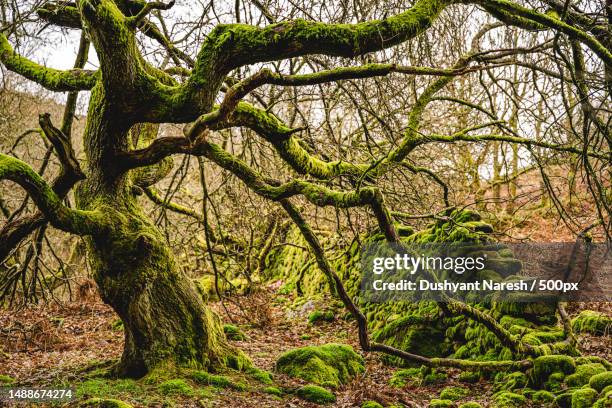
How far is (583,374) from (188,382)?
4529 mm

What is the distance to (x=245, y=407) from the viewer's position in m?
5.73

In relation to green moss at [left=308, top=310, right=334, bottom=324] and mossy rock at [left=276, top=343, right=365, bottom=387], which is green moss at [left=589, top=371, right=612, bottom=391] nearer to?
mossy rock at [left=276, top=343, right=365, bottom=387]

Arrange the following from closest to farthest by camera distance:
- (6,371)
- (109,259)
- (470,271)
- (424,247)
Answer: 1. (109,259)
2. (6,371)
3. (470,271)
4. (424,247)

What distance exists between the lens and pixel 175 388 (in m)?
5.84

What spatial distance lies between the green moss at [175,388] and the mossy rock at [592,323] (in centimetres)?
589

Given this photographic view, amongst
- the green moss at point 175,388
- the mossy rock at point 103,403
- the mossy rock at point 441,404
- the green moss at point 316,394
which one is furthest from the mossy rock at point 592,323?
the mossy rock at point 103,403

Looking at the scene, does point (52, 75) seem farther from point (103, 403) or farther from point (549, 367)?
point (549, 367)

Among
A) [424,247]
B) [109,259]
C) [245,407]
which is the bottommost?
[245,407]

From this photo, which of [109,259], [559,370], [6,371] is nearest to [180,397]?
[109,259]

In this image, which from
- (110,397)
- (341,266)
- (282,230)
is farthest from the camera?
(282,230)

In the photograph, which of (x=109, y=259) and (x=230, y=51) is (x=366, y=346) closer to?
(x=109, y=259)

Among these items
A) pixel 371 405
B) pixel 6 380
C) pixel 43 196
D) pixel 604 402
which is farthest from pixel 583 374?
pixel 6 380

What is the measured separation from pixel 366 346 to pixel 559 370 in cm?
234

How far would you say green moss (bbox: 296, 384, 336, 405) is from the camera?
6.29 m
